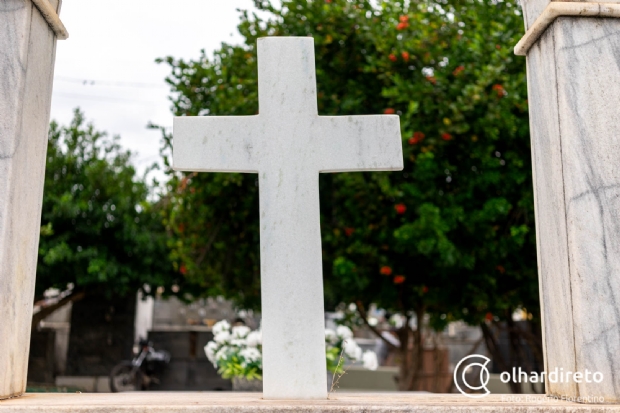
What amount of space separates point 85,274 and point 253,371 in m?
6.66

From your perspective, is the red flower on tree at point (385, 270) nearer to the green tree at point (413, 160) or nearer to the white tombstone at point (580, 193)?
the green tree at point (413, 160)

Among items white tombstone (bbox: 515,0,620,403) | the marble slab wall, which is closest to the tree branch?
the marble slab wall

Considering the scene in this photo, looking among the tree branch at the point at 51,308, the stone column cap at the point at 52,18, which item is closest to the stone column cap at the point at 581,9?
the stone column cap at the point at 52,18

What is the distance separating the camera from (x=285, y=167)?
2.59 meters

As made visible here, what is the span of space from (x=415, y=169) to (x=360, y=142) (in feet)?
11.3

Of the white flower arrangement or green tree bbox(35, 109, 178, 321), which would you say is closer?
the white flower arrangement

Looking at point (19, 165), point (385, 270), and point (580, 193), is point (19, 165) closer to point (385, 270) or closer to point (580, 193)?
point (580, 193)

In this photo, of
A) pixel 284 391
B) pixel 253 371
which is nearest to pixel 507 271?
pixel 253 371

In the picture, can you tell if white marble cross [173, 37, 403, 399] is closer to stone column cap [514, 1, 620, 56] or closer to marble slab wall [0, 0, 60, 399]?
marble slab wall [0, 0, 60, 399]

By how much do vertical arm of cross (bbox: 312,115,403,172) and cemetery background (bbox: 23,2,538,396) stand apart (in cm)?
288

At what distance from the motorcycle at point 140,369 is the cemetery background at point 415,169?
6.39 meters

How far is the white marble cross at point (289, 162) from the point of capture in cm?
247

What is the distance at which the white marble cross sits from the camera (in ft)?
8.11

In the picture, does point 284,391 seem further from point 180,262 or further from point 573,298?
point 180,262
